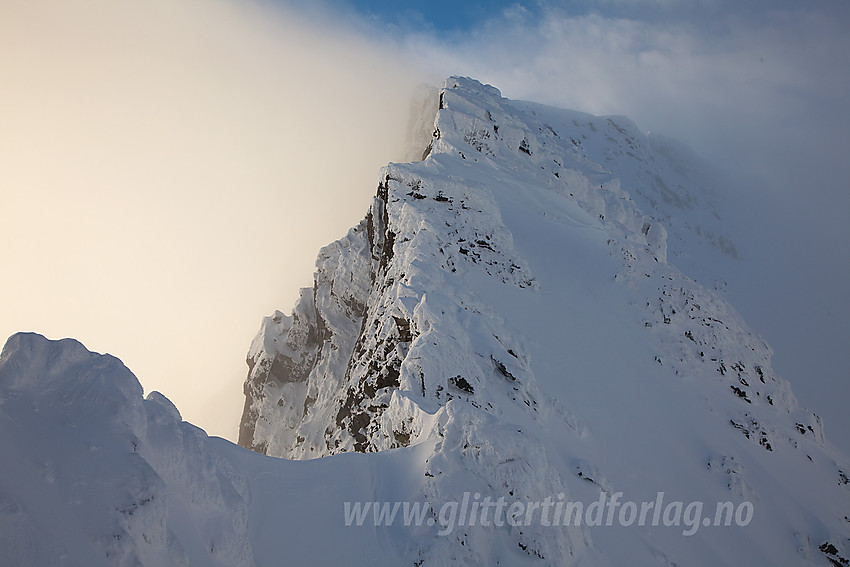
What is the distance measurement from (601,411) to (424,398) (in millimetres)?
7086

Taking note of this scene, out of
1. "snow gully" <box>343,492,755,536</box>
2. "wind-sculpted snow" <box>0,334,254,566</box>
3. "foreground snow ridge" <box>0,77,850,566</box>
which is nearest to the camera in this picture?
"wind-sculpted snow" <box>0,334,254,566</box>

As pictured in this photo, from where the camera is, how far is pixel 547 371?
15.7 m

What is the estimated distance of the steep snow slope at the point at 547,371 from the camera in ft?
33.9

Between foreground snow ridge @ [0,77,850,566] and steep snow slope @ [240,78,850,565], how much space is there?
3.6 inches

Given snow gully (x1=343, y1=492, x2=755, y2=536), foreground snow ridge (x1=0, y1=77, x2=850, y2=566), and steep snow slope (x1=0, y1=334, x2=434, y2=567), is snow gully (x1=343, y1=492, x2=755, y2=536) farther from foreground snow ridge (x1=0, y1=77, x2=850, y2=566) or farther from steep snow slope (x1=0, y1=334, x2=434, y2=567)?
steep snow slope (x1=0, y1=334, x2=434, y2=567)

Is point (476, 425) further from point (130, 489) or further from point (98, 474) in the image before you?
point (98, 474)

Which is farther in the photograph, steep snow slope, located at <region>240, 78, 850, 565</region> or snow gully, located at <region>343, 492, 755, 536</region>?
steep snow slope, located at <region>240, 78, 850, 565</region>

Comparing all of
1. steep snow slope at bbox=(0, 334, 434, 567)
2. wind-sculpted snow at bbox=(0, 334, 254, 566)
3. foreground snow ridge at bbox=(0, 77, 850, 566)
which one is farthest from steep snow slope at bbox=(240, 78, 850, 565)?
wind-sculpted snow at bbox=(0, 334, 254, 566)

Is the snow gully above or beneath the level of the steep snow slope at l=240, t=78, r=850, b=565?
beneath

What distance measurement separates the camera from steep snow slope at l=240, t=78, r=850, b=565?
407 inches

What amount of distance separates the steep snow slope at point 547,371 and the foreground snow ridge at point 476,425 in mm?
90

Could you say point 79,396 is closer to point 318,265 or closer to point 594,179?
point 318,265

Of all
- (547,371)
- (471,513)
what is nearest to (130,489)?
(471,513)

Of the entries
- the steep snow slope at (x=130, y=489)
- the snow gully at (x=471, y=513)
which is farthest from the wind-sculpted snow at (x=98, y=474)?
the snow gully at (x=471, y=513)
